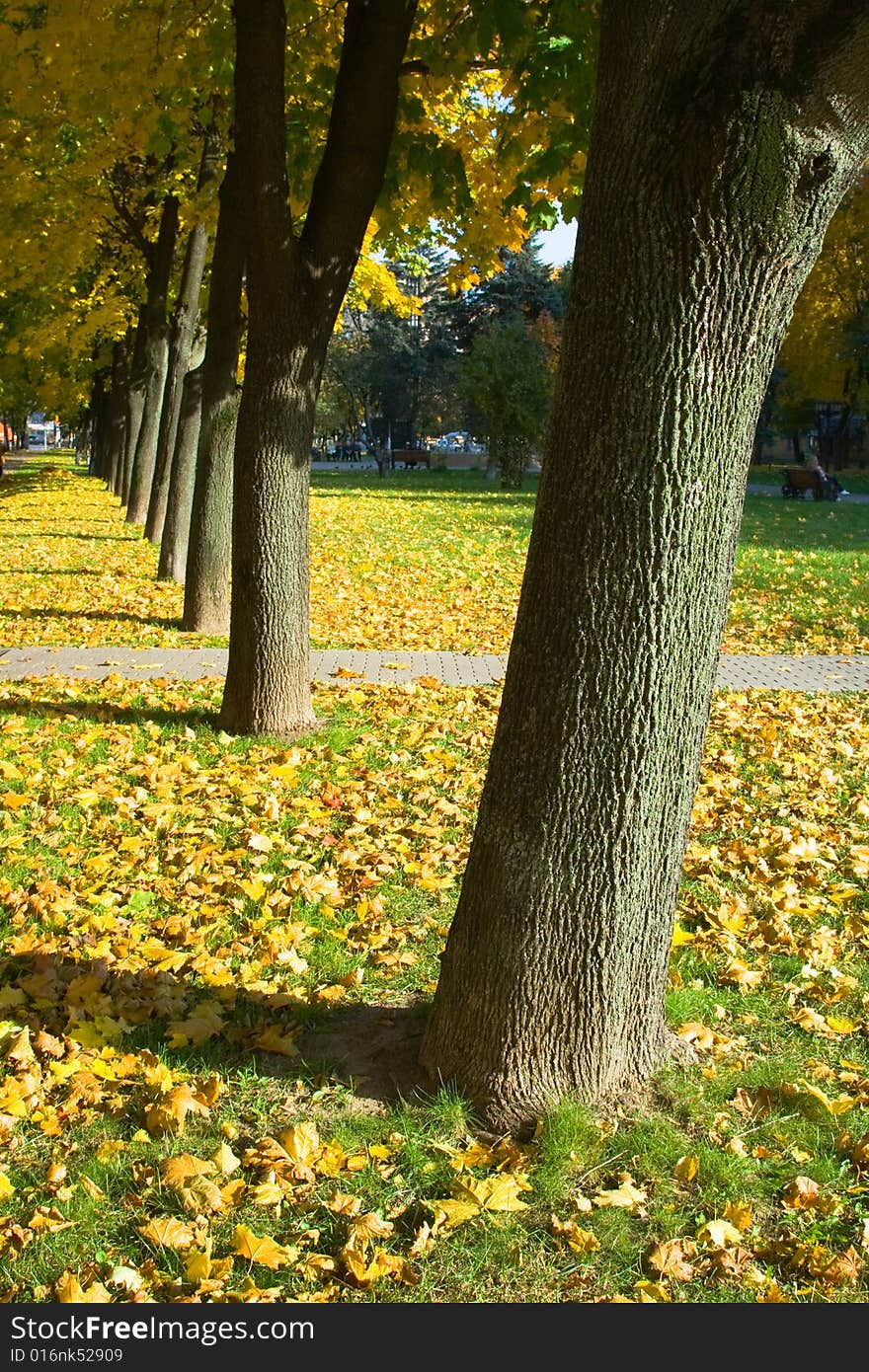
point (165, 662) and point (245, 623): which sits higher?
point (245, 623)

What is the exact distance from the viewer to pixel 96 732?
285 inches

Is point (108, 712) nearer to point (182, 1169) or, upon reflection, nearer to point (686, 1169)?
point (182, 1169)

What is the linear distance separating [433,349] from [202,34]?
58.2 metres

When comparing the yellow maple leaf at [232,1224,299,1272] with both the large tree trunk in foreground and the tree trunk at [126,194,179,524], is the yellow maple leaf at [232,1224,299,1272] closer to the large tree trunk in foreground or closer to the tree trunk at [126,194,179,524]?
the large tree trunk in foreground

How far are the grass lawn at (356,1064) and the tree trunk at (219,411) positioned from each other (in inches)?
159

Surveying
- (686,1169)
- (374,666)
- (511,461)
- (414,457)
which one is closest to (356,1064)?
(686,1169)

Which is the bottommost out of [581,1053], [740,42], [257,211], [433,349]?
[581,1053]

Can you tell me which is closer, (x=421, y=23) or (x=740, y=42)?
(x=740, y=42)

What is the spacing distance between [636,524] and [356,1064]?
1.89m

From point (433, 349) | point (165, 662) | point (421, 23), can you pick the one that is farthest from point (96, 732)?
point (433, 349)

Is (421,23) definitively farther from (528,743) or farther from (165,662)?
(528,743)

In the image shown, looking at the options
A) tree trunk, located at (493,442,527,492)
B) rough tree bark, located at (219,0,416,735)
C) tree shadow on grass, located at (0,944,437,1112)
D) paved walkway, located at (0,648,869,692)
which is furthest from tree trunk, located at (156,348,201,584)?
tree trunk, located at (493,442,527,492)

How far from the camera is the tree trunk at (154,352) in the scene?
17975 millimetres

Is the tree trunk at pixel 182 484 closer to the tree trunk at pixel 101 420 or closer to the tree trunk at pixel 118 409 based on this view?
the tree trunk at pixel 118 409
